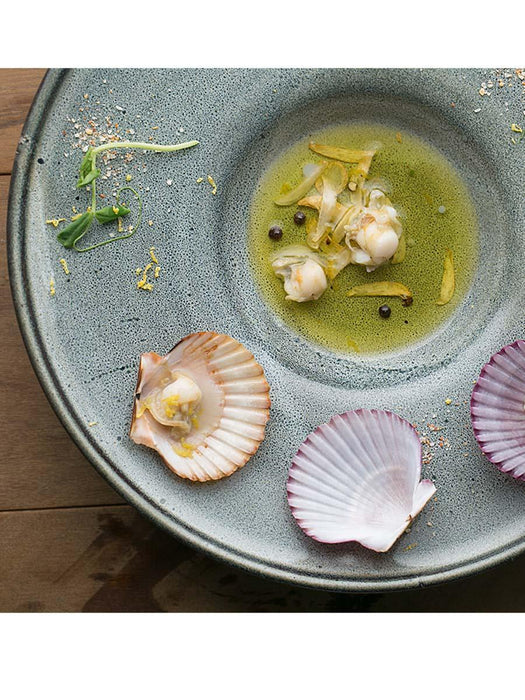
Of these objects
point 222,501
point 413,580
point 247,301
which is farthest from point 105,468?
point 413,580

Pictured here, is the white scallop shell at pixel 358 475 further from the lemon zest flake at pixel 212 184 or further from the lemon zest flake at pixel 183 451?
the lemon zest flake at pixel 212 184

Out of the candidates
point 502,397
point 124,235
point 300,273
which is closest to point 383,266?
point 300,273

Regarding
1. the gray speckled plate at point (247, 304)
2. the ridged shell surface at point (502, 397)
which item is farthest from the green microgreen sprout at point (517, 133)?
the ridged shell surface at point (502, 397)

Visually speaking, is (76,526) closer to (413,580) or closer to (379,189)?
(413,580)

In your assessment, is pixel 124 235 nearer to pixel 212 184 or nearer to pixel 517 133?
pixel 212 184

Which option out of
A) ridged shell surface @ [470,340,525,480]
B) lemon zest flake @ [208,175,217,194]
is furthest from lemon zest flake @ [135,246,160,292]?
ridged shell surface @ [470,340,525,480]
